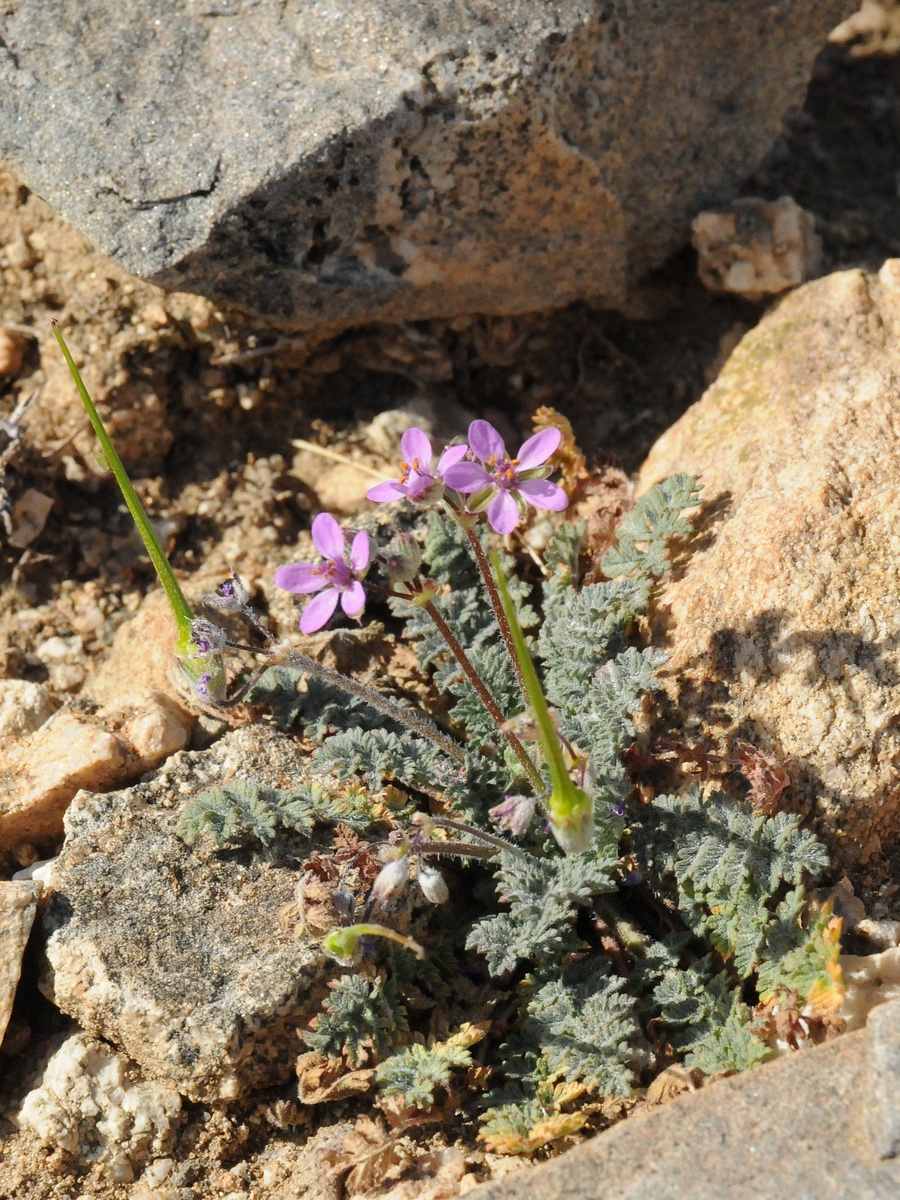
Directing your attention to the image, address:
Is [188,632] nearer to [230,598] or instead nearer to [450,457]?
[230,598]

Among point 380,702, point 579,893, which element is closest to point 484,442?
point 380,702

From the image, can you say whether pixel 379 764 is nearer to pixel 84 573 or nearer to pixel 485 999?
pixel 485 999

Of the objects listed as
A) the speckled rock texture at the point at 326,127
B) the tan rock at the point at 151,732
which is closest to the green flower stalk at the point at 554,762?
the tan rock at the point at 151,732

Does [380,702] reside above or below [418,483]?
below

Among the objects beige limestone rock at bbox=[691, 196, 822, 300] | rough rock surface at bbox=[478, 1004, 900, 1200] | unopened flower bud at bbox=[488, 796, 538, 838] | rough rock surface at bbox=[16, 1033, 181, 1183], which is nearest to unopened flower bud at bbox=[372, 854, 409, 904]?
unopened flower bud at bbox=[488, 796, 538, 838]

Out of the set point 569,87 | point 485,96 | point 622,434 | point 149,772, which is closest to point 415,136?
point 485,96

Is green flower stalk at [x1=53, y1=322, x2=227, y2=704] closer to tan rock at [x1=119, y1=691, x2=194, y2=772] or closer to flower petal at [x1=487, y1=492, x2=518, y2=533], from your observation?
tan rock at [x1=119, y1=691, x2=194, y2=772]
